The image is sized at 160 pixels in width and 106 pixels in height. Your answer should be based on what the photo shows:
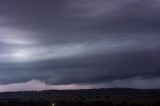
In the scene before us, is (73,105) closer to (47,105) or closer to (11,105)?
(47,105)

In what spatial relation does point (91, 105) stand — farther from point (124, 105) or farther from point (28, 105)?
point (28, 105)

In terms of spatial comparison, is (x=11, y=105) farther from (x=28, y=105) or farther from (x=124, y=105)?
(x=124, y=105)

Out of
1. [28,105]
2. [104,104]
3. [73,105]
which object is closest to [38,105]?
[28,105]

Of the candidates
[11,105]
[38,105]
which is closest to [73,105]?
[38,105]

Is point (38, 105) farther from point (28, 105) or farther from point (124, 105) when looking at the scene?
point (124, 105)

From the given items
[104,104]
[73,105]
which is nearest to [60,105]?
[73,105]
